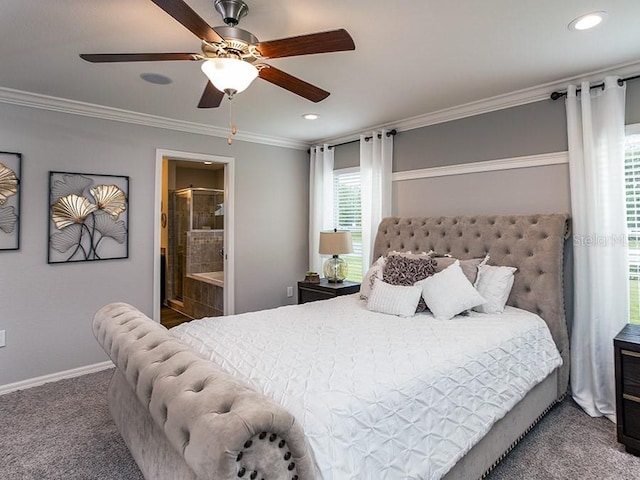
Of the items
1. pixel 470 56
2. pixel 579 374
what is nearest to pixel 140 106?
pixel 470 56

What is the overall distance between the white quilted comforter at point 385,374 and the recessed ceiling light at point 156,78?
6.04 feet

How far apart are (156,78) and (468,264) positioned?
279 cm

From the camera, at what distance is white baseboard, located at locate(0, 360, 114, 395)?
314 centimetres

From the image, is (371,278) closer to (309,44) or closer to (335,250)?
→ (335,250)

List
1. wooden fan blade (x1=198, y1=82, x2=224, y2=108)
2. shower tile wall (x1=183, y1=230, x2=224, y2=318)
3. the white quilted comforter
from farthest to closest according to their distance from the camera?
1. shower tile wall (x1=183, y1=230, x2=224, y2=318)
2. wooden fan blade (x1=198, y1=82, x2=224, y2=108)
3. the white quilted comforter

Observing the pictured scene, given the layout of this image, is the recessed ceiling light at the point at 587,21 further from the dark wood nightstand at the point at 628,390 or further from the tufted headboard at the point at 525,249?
the dark wood nightstand at the point at 628,390

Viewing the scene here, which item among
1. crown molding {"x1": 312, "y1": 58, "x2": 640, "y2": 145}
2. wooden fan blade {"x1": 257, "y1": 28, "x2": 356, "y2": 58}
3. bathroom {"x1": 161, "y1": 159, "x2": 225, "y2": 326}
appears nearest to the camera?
wooden fan blade {"x1": 257, "y1": 28, "x2": 356, "y2": 58}

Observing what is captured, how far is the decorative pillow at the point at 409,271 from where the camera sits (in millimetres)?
2873

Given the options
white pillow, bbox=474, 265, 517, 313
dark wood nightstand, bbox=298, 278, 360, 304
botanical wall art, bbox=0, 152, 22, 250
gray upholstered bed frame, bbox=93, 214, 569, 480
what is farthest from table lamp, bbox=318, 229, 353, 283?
botanical wall art, bbox=0, 152, 22, 250

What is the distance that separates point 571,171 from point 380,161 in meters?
1.82

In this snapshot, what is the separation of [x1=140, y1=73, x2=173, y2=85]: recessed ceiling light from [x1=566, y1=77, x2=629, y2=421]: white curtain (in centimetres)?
A: 304

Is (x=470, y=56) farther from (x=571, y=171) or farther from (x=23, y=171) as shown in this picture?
(x=23, y=171)

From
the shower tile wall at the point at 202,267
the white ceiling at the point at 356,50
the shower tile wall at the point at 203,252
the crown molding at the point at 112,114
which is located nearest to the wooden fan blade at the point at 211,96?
the white ceiling at the point at 356,50

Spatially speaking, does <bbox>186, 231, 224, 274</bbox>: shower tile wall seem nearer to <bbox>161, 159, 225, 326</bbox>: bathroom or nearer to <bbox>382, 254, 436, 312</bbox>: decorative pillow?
<bbox>161, 159, 225, 326</bbox>: bathroom
